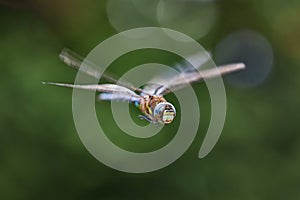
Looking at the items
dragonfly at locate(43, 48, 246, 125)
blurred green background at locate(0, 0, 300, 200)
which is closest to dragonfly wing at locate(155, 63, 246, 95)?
dragonfly at locate(43, 48, 246, 125)

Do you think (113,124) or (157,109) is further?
(113,124)

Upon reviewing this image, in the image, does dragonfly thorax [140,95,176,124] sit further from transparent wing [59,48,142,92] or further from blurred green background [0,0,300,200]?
blurred green background [0,0,300,200]

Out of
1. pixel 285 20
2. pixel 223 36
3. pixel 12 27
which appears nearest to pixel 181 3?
pixel 223 36

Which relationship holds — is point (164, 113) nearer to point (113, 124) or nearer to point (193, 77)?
point (193, 77)

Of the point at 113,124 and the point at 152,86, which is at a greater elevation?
the point at 113,124

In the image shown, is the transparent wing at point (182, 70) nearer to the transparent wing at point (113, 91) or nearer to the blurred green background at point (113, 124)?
the transparent wing at point (113, 91)

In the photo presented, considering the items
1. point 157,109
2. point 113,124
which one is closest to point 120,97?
point 157,109

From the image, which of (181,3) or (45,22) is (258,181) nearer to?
(181,3)

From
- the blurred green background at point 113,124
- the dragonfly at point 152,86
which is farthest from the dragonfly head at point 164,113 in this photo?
the blurred green background at point 113,124
